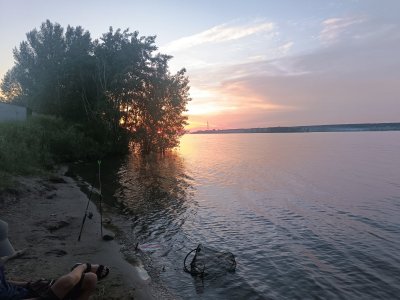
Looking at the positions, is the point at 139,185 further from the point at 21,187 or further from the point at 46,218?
the point at 46,218

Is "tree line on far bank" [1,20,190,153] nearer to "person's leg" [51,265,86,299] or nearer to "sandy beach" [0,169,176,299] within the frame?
"sandy beach" [0,169,176,299]

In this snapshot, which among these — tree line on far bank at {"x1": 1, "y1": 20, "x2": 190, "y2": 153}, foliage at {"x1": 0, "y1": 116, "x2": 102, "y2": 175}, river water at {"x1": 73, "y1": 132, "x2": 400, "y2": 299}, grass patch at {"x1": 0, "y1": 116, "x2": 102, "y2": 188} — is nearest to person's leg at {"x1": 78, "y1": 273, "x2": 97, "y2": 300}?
river water at {"x1": 73, "y1": 132, "x2": 400, "y2": 299}

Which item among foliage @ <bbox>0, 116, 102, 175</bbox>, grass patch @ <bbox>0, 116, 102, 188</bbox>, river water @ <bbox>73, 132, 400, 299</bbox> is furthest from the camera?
foliage @ <bbox>0, 116, 102, 175</bbox>

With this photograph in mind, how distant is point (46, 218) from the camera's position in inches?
617

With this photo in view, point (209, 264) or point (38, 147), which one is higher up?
point (38, 147)

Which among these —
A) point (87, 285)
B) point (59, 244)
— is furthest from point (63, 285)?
point (59, 244)

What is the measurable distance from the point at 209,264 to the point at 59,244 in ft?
17.5

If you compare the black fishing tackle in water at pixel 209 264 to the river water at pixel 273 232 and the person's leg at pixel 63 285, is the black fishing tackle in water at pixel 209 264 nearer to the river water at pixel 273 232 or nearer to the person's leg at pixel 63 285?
the river water at pixel 273 232

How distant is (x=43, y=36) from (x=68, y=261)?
67.6 metres

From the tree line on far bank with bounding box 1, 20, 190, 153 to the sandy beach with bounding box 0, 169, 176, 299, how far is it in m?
38.0

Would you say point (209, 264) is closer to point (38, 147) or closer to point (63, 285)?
point (63, 285)

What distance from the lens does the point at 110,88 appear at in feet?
189

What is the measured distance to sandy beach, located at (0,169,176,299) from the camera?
32.2 feet

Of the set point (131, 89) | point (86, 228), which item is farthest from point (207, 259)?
point (131, 89)
